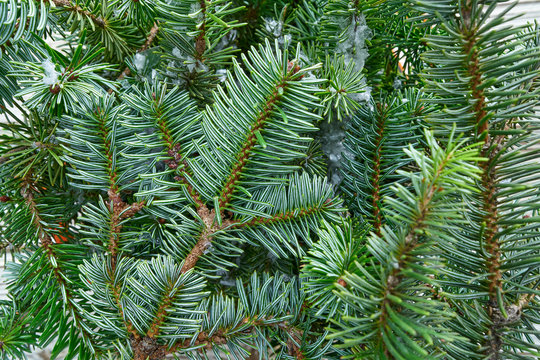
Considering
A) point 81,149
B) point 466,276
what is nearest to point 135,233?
point 81,149

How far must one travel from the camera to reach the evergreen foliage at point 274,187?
20cm

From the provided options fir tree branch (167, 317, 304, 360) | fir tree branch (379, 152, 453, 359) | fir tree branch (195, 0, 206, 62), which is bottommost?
fir tree branch (167, 317, 304, 360)

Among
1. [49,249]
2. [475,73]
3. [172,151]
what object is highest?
[475,73]

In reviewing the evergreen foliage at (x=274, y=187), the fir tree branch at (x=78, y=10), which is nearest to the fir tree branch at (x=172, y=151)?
the evergreen foliage at (x=274, y=187)

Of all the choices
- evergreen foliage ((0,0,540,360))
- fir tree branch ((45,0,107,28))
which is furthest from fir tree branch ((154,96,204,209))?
fir tree branch ((45,0,107,28))

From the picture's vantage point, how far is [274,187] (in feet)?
0.87

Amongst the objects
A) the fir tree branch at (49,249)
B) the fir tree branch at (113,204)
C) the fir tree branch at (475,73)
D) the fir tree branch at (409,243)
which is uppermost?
the fir tree branch at (475,73)

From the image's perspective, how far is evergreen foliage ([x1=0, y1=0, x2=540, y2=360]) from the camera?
0.67 ft

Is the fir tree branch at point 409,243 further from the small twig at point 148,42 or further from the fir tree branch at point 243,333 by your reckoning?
the small twig at point 148,42

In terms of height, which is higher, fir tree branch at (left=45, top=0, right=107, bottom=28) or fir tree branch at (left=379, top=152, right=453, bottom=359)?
fir tree branch at (left=45, top=0, right=107, bottom=28)

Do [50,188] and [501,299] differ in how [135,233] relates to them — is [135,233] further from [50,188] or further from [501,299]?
[501,299]

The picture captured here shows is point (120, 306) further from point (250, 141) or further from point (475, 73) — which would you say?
point (475, 73)

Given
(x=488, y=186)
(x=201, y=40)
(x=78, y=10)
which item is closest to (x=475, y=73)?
(x=488, y=186)

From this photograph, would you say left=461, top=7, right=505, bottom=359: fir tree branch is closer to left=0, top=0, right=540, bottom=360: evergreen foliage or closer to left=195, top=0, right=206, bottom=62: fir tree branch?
left=0, top=0, right=540, bottom=360: evergreen foliage
